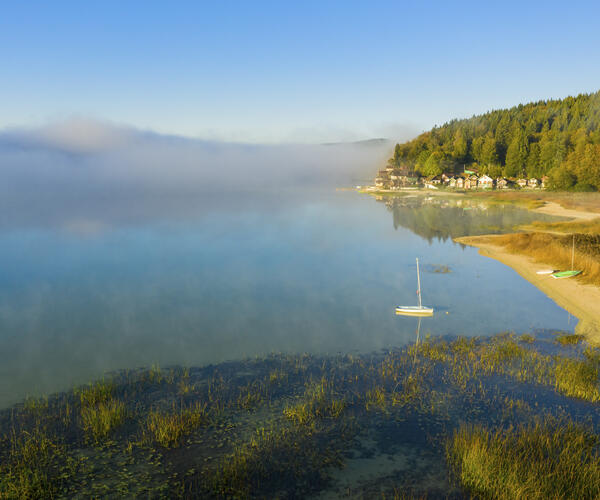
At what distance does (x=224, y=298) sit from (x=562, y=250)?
124ft

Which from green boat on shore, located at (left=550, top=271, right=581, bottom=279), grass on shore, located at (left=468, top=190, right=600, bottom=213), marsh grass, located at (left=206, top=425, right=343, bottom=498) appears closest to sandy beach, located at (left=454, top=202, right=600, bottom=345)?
green boat on shore, located at (left=550, top=271, right=581, bottom=279)

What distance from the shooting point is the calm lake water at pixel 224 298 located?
2736 centimetres

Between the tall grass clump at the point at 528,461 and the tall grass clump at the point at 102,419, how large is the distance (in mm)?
13335

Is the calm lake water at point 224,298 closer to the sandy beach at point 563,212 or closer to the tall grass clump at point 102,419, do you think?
the tall grass clump at point 102,419

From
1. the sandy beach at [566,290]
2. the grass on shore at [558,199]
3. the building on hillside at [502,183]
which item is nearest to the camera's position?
the sandy beach at [566,290]

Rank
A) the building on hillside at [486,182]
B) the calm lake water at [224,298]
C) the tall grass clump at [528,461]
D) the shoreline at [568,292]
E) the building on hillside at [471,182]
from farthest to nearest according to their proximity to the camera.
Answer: the building on hillside at [471,182] < the building on hillside at [486,182] < the shoreline at [568,292] < the calm lake water at [224,298] < the tall grass clump at [528,461]

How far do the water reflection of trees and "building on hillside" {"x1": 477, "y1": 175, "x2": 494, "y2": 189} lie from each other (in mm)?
59127

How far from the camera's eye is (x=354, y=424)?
18047 mm

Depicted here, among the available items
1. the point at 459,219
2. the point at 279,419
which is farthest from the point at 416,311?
the point at 459,219

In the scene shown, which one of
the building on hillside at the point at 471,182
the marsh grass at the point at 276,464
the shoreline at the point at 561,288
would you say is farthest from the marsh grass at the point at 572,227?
the building on hillside at the point at 471,182

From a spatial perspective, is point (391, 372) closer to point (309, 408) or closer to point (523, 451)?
point (309, 408)

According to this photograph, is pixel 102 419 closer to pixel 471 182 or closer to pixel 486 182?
pixel 486 182

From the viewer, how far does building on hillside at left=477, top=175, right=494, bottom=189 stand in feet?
605

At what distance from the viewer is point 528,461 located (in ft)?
46.6
